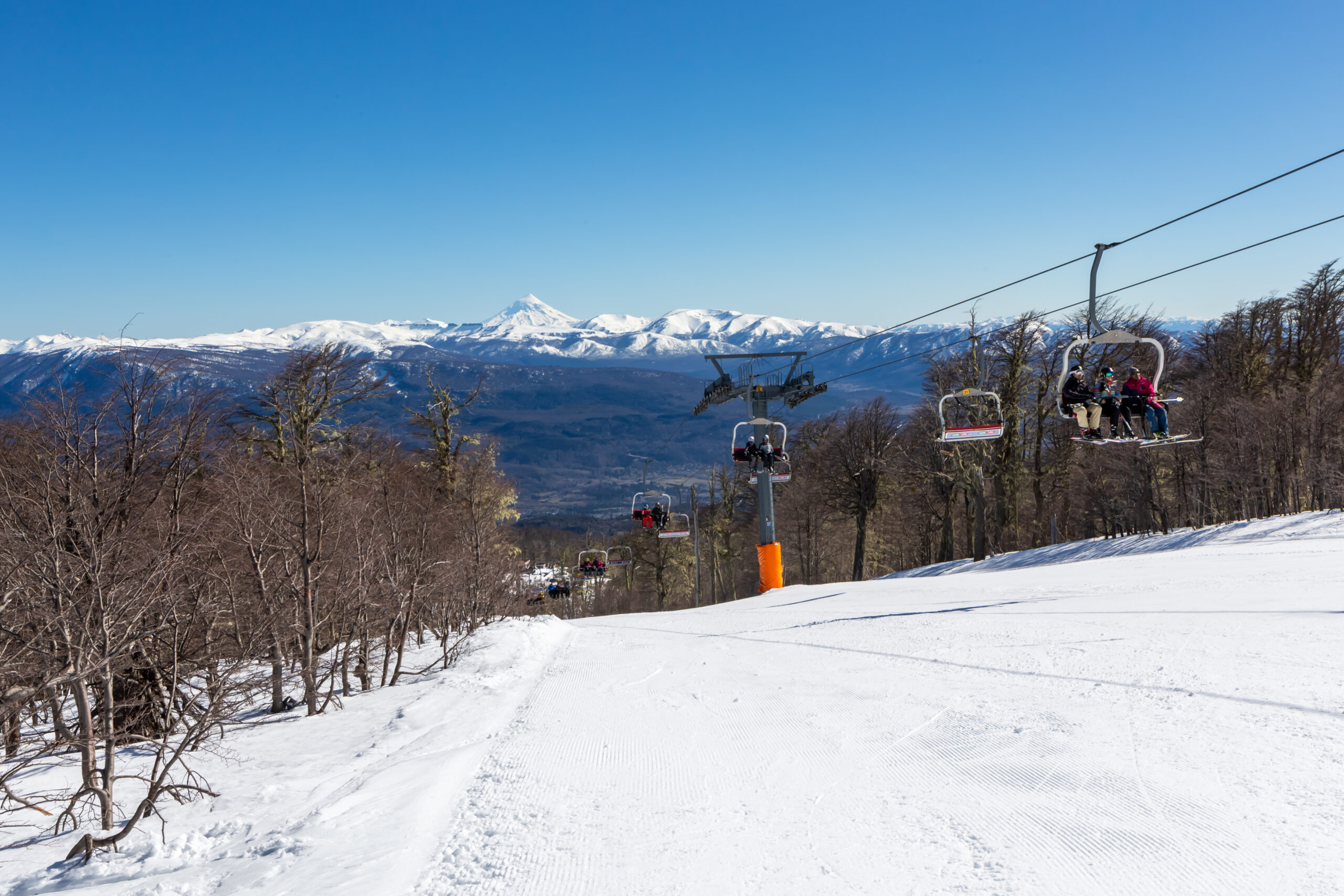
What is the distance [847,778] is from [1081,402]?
997 centimetres

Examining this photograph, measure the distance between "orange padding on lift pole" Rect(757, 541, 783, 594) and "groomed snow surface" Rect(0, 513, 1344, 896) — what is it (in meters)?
18.0

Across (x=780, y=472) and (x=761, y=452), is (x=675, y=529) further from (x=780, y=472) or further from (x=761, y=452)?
(x=761, y=452)

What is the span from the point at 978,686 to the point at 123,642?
9631 millimetres

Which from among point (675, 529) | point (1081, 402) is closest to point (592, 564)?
point (675, 529)

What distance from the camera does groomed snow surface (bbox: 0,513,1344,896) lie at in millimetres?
5289

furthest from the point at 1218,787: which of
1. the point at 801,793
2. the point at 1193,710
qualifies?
the point at 801,793

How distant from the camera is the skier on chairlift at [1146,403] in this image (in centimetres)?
1404

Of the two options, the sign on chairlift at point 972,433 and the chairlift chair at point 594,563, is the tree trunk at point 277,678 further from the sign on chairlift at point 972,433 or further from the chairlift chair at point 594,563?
the chairlift chair at point 594,563

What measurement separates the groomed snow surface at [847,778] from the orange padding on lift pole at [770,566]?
59.0 feet

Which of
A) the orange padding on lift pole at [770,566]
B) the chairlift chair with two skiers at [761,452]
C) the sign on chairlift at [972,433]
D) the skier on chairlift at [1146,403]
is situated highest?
the skier on chairlift at [1146,403]

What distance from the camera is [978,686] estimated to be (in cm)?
948

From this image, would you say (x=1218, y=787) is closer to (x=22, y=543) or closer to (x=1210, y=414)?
(x=22, y=543)

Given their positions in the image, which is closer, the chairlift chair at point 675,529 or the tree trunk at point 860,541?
the chairlift chair at point 675,529

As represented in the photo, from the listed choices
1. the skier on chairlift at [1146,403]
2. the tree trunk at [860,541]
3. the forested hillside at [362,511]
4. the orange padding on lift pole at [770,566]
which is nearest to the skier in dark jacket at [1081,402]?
the skier on chairlift at [1146,403]
